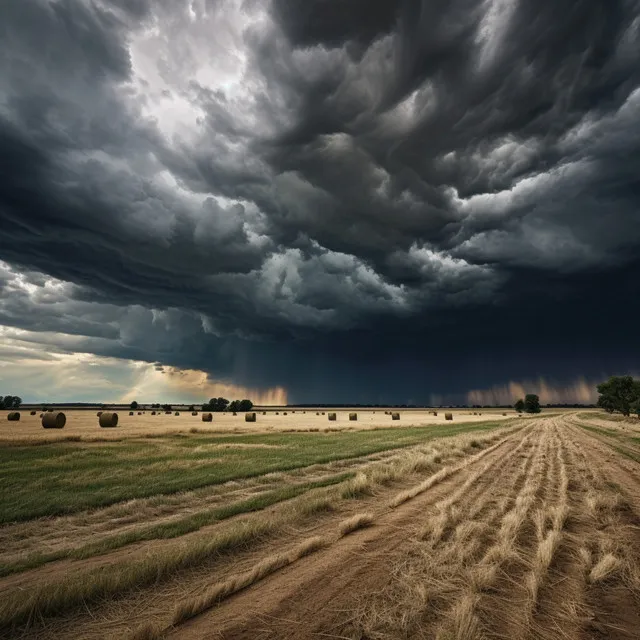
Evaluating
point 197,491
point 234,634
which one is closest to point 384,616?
point 234,634

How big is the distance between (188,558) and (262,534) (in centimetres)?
183

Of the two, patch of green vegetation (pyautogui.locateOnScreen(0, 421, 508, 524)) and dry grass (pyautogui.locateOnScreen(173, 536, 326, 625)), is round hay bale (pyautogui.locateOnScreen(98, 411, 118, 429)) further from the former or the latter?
dry grass (pyautogui.locateOnScreen(173, 536, 326, 625))

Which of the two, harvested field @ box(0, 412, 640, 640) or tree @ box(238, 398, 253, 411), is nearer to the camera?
harvested field @ box(0, 412, 640, 640)

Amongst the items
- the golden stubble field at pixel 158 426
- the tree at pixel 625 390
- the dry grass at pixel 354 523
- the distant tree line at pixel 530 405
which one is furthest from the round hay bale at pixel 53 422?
the distant tree line at pixel 530 405

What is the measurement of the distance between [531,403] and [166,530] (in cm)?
16214

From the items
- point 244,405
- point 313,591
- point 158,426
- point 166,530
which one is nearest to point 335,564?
point 313,591

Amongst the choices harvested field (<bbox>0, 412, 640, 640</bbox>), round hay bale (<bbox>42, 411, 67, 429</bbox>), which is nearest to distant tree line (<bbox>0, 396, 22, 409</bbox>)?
round hay bale (<bbox>42, 411, 67, 429</bbox>)

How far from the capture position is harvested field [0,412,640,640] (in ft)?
15.0

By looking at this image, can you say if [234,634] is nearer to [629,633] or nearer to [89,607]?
[89,607]

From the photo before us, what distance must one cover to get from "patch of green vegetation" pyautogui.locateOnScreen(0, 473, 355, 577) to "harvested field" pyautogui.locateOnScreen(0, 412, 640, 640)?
1.7 inches

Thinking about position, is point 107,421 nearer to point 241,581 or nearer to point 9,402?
point 241,581

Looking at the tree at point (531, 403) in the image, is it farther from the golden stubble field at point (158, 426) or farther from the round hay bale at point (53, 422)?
the round hay bale at point (53, 422)

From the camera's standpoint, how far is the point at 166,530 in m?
8.25

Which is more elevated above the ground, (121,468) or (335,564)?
(121,468)
